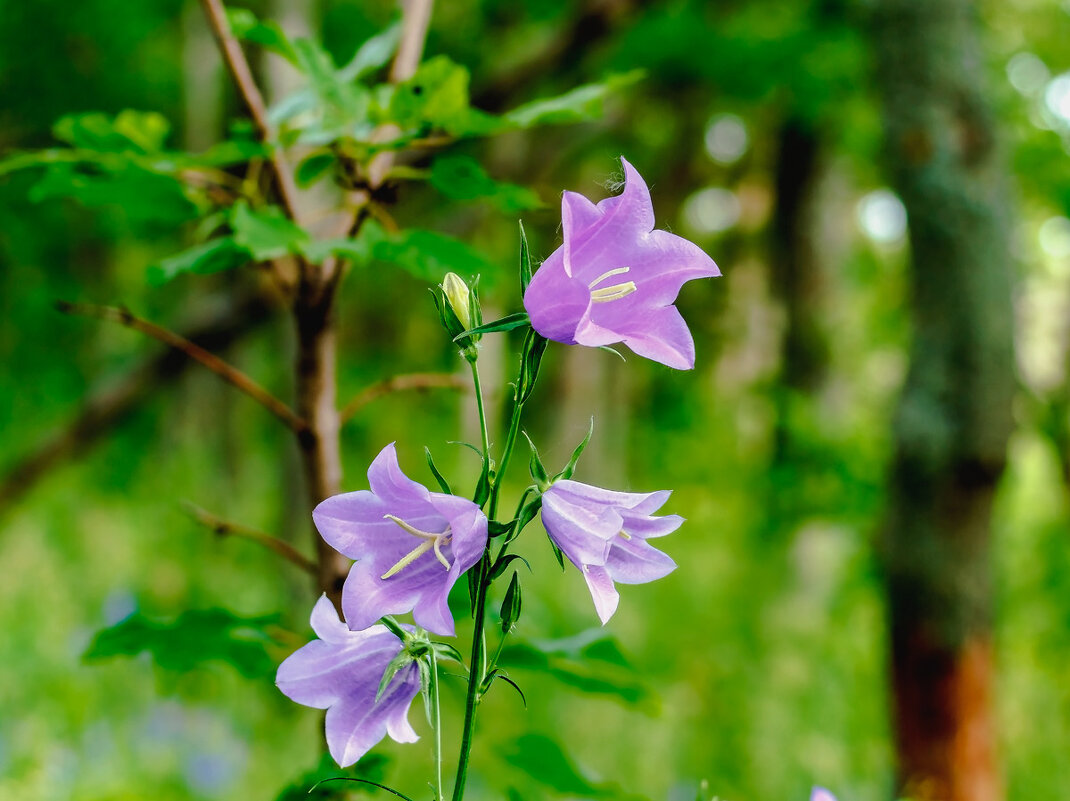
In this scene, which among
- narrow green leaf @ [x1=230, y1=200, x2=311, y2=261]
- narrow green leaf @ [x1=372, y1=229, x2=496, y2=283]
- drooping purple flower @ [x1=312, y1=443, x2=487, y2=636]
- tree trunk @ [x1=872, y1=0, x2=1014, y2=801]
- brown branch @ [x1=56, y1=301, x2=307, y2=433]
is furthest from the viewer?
tree trunk @ [x1=872, y1=0, x2=1014, y2=801]

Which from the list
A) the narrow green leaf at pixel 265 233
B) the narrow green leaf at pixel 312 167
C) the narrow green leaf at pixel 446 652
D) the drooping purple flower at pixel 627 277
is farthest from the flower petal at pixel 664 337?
the narrow green leaf at pixel 312 167

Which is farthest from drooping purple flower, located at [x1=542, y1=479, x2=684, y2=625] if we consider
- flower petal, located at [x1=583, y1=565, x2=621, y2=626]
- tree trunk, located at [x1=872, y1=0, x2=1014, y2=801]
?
tree trunk, located at [x1=872, y1=0, x2=1014, y2=801]

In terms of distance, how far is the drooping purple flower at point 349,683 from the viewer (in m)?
0.62

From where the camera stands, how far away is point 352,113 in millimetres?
911

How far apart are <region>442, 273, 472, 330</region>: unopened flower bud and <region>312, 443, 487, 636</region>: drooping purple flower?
0.39 ft

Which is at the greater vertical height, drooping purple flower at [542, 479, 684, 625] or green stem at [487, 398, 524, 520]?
green stem at [487, 398, 524, 520]

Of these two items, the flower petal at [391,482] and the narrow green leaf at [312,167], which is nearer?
the flower petal at [391,482]

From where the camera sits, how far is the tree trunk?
2.26m

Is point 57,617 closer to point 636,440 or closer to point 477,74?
Answer: point 477,74

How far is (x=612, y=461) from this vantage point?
9891mm

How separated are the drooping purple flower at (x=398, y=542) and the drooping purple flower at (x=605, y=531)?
61mm

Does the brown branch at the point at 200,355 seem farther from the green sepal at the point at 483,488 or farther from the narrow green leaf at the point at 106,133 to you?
the green sepal at the point at 483,488

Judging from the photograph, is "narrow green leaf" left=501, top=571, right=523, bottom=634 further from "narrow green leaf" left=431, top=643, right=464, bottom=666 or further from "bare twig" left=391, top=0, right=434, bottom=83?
"bare twig" left=391, top=0, right=434, bottom=83

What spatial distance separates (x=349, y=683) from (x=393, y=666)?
5 cm
